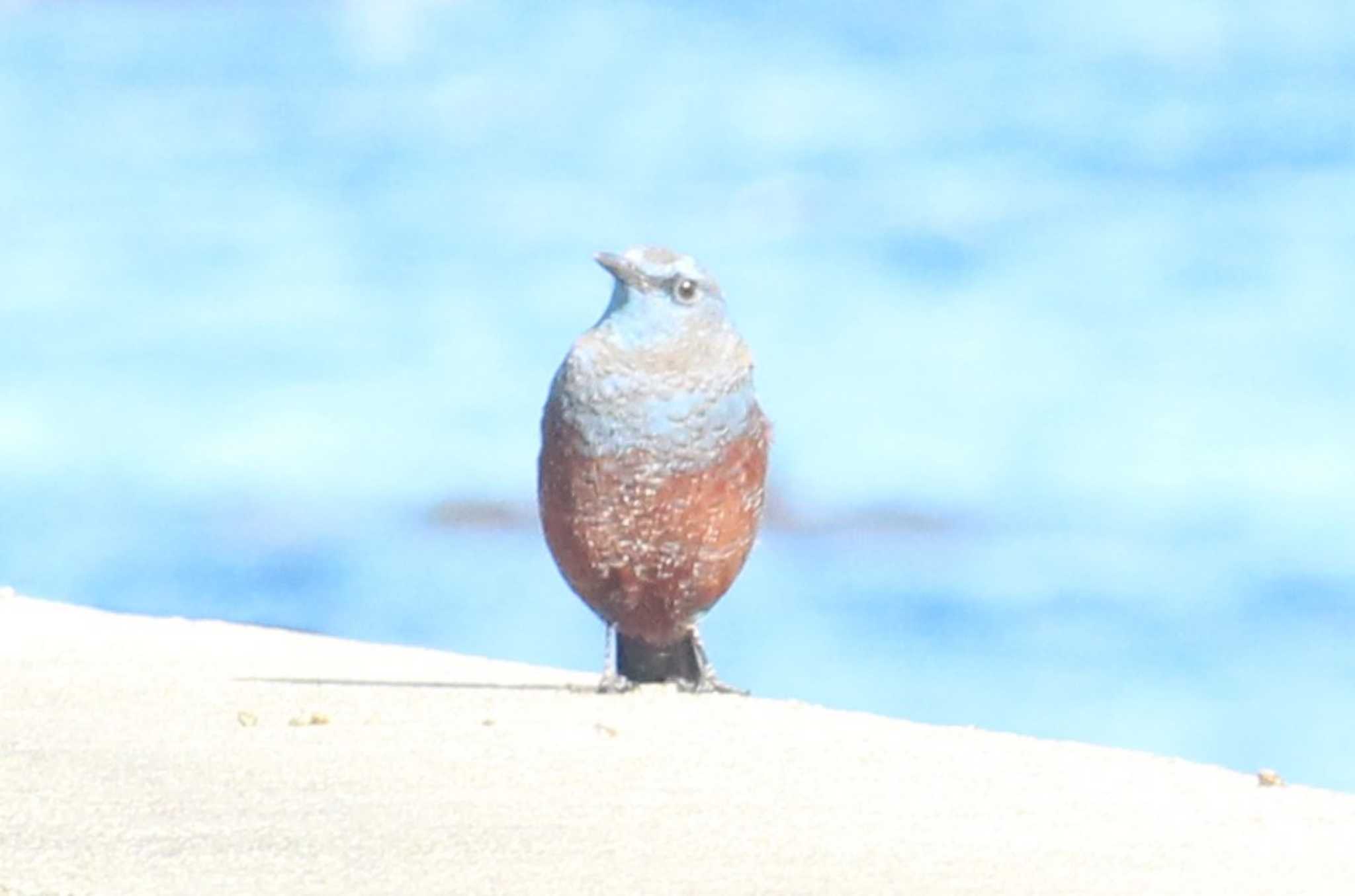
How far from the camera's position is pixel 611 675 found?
764 cm

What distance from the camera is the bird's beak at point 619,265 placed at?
7.24 metres

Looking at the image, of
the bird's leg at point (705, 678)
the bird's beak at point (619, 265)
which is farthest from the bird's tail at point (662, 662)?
the bird's beak at point (619, 265)

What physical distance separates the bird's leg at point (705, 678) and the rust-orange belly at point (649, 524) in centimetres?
11

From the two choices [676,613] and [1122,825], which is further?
[676,613]

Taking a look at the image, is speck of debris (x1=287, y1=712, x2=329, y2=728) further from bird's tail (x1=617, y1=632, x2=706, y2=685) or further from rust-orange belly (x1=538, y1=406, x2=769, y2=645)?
bird's tail (x1=617, y1=632, x2=706, y2=685)

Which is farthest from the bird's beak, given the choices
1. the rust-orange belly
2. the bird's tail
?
the bird's tail

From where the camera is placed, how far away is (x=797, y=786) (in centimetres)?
625

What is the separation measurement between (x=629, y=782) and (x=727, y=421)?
4.65 feet

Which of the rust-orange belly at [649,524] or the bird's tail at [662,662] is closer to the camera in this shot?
the rust-orange belly at [649,524]

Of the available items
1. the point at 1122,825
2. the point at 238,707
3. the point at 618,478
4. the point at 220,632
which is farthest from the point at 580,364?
the point at 220,632

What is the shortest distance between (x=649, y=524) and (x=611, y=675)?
572mm

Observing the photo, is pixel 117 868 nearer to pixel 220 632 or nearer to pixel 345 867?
pixel 345 867

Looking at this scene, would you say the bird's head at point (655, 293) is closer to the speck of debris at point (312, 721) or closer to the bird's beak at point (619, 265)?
the bird's beak at point (619, 265)

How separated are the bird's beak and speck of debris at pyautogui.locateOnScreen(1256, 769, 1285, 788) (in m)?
2.11
